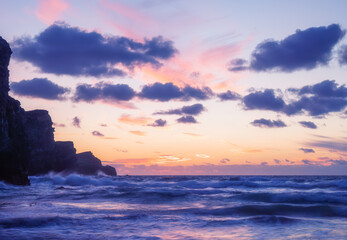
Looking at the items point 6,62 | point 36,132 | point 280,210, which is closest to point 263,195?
point 280,210

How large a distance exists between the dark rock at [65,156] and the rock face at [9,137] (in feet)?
136

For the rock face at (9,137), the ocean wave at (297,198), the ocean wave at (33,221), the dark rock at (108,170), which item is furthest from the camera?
the dark rock at (108,170)

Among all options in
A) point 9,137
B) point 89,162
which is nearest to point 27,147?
point 9,137

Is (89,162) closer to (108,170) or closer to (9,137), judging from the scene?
(108,170)

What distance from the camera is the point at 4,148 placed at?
31859mm

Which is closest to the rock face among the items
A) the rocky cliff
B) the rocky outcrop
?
the rocky cliff

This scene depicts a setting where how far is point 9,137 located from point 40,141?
37712 millimetres

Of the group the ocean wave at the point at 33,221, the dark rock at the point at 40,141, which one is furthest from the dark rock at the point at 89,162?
the ocean wave at the point at 33,221

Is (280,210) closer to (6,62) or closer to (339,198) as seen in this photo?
(339,198)

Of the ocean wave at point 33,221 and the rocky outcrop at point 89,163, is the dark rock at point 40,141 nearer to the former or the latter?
the rocky outcrop at point 89,163

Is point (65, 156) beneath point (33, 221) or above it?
above

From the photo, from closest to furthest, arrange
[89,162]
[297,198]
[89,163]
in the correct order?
[297,198]
[89,163]
[89,162]

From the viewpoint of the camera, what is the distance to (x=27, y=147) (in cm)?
3978

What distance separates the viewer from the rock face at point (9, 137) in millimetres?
32250
